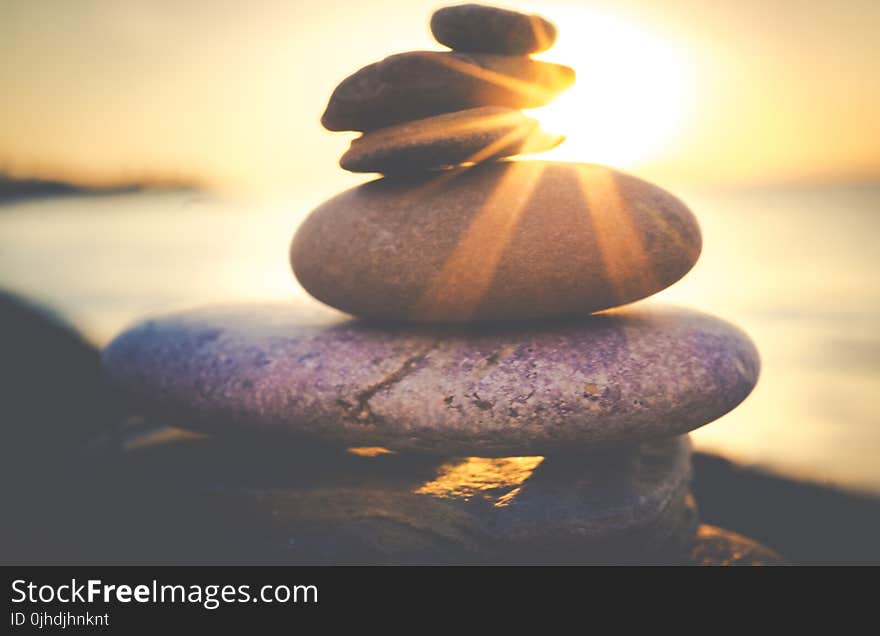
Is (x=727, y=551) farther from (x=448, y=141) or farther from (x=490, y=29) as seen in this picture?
(x=490, y=29)

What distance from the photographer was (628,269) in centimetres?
283

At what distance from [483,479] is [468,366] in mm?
546

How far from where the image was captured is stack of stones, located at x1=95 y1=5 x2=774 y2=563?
8.54ft

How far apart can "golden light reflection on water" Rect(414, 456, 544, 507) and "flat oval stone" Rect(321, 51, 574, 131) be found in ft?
5.62

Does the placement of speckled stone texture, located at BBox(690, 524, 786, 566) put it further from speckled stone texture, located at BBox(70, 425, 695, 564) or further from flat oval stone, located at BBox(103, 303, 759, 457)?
flat oval stone, located at BBox(103, 303, 759, 457)

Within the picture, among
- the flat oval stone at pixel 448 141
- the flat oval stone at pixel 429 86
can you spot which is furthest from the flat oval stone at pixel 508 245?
the flat oval stone at pixel 429 86

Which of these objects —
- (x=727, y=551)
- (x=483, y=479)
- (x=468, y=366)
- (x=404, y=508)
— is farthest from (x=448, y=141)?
(x=727, y=551)

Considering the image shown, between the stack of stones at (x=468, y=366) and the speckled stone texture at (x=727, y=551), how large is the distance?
15 millimetres

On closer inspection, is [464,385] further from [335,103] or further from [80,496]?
[80,496]

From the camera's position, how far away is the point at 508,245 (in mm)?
2736

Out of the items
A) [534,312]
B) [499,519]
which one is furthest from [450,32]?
[499,519]

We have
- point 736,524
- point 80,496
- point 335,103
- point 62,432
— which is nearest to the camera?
point 335,103

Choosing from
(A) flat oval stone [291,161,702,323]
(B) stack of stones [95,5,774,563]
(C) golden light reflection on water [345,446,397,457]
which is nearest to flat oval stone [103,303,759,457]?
(B) stack of stones [95,5,774,563]

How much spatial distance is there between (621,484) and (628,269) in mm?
967
